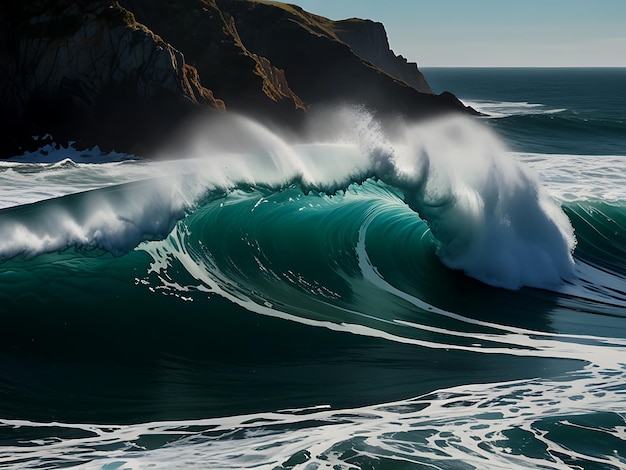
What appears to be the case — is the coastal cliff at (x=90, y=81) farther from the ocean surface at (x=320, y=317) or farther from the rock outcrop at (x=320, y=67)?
the rock outcrop at (x=320, y=67)

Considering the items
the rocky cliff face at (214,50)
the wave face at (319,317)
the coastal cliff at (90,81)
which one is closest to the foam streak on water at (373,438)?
the wave face at (319,317)

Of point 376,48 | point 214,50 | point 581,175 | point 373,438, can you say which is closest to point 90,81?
point 214,50

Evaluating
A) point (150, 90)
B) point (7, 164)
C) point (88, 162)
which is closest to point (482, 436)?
point (7, 164)

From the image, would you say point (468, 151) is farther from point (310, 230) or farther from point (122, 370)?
point (122, 370)

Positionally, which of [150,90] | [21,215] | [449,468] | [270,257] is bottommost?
[449,468]

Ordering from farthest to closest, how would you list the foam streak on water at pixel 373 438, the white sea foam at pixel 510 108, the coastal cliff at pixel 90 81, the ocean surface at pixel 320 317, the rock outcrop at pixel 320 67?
the white sea foam at pixel 510 108 < the rock outcrop at pixel 320 67 < the coastal cliff at pixel 90 81 < the ocean surface at pixel 320 317 < the foam streak on water at pixel 373 438

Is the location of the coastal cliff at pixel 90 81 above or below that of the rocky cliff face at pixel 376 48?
below
